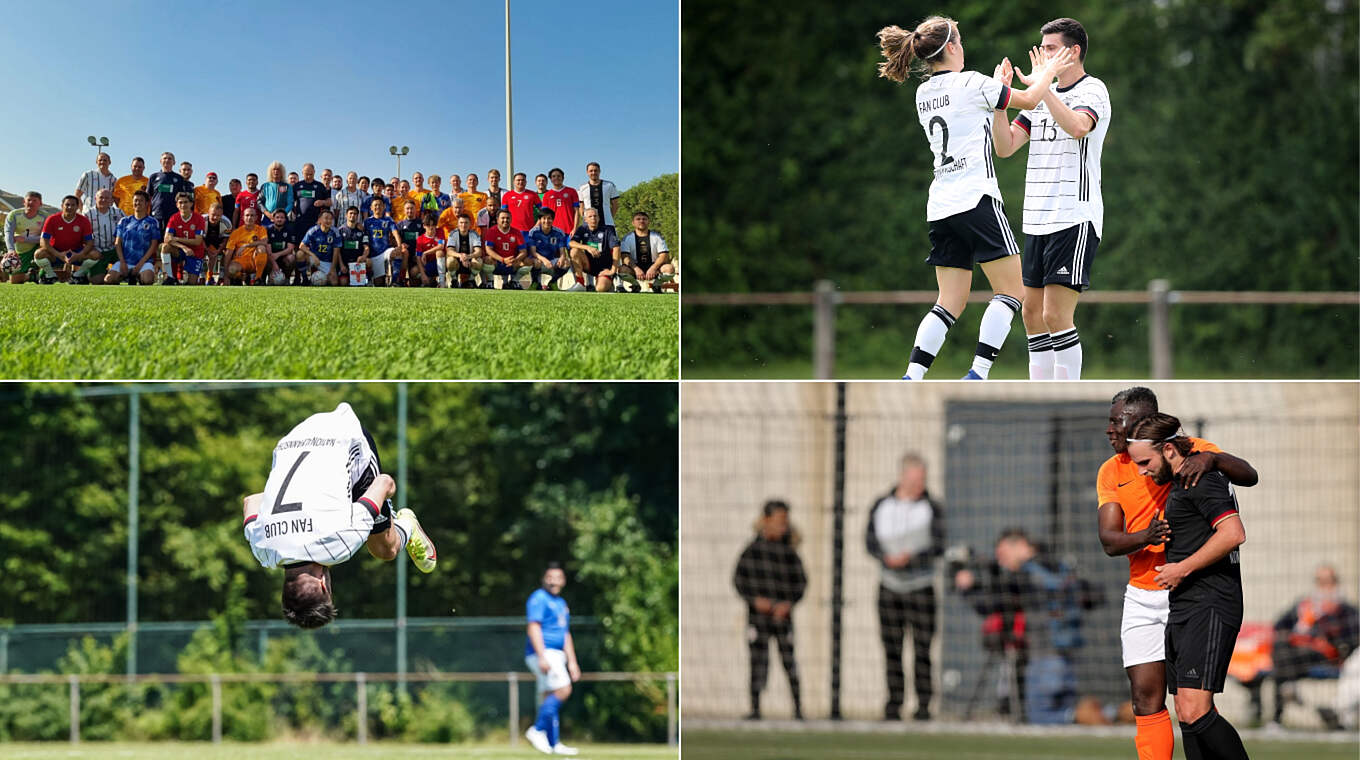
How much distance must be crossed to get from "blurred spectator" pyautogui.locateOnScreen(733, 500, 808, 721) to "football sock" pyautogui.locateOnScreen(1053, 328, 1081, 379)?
4675mm

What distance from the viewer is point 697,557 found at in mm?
13203

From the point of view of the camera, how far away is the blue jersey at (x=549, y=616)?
11195 mm

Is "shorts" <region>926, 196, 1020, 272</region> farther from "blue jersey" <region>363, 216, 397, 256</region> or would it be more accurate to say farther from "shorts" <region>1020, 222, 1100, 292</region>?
"blue jersey" <region>363, 216, 397, 256</region>

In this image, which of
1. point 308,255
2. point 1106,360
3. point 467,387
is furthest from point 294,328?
point 1106,360

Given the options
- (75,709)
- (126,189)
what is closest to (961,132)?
(126,189)

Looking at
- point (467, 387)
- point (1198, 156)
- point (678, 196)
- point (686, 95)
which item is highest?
point (686, 95)

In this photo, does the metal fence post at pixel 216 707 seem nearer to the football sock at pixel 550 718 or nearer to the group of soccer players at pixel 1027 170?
the football sock at pixel 550 718

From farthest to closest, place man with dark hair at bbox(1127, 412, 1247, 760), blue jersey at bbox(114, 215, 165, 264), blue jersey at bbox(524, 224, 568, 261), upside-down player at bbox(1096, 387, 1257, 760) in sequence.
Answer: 1. blue jersey at bbox(114, 215, 165, 264)
2. blue jersey at bbox(524, 224, 568, 261)
3. upside-down player at bbox(1096, 387, 1257, 760)
4. man with dark hair at bbox(1127, 412, 1247, 760)

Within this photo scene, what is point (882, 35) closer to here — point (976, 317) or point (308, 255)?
point (976, 317)

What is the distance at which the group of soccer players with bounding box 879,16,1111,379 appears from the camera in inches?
223

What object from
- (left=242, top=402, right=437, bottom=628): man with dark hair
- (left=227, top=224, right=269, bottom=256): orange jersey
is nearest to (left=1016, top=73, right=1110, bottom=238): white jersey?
(left=242, top=402, right=437, bottom=628): man with dark hair

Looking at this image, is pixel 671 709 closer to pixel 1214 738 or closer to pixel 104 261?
pixel 104 261

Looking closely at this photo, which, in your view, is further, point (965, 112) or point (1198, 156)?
point (1198, 156)

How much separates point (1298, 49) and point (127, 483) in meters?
14.9
